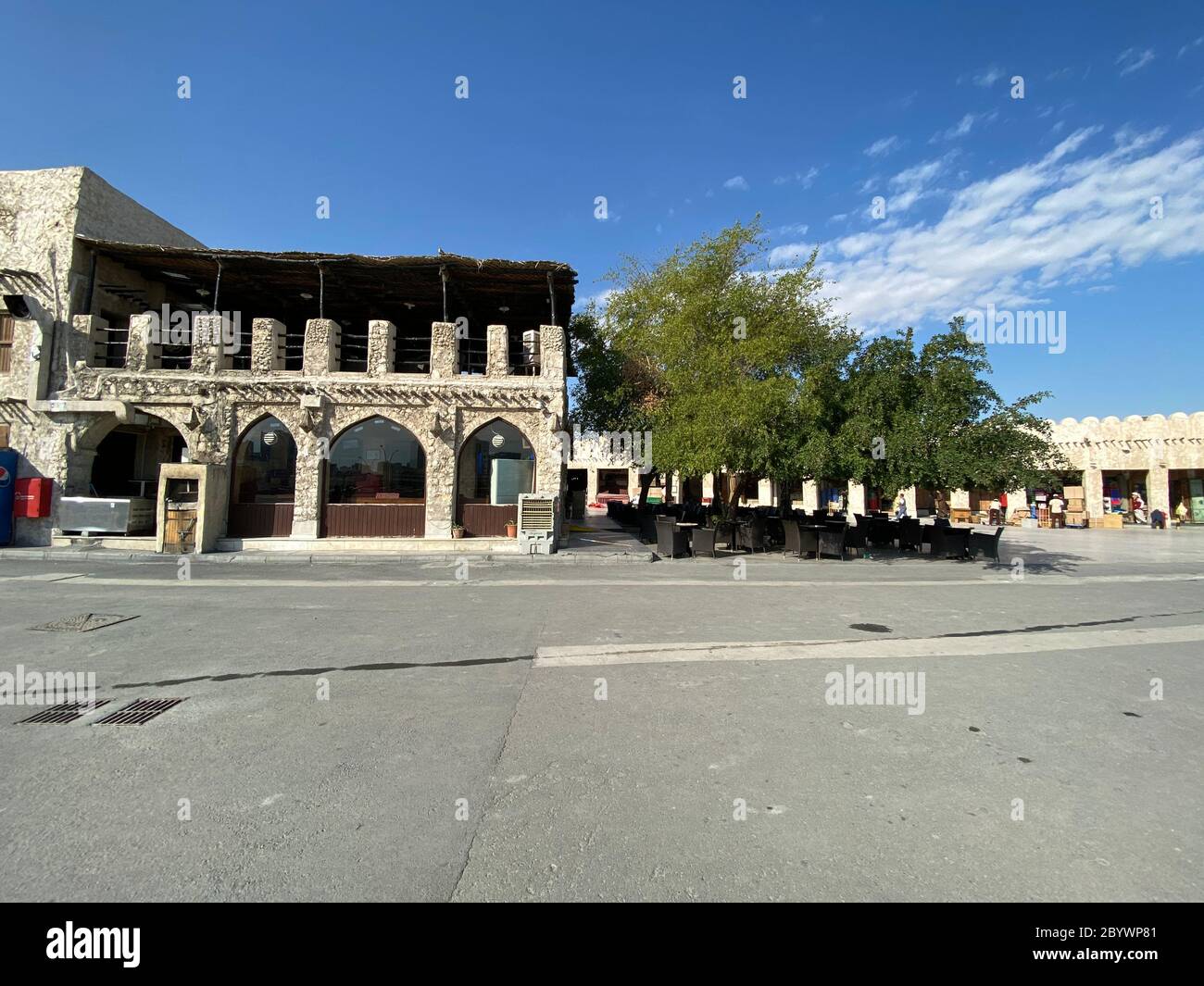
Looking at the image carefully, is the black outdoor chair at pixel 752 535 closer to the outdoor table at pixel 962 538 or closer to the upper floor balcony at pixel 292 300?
the outdoor table at pixel 962 538

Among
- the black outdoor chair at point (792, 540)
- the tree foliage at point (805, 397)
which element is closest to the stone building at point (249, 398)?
the tree foliage at point (805, 397)

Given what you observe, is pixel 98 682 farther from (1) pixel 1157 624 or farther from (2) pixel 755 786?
(1) pixel 1157 624

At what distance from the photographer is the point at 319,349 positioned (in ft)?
56.5

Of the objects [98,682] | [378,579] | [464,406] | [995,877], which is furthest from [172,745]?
[464,406]

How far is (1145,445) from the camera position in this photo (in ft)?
106

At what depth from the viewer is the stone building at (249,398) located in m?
16.5

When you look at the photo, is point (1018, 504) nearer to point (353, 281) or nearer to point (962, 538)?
point (962, 538)

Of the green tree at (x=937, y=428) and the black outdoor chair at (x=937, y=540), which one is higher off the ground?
the green tree at (x=937, y=428)

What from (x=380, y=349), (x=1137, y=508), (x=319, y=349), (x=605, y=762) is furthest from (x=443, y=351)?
(x=1137, y=508)

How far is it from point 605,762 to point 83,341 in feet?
71.5

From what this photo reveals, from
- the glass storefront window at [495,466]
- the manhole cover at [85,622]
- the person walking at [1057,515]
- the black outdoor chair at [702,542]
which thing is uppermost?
the glass storefront window at [495,466]

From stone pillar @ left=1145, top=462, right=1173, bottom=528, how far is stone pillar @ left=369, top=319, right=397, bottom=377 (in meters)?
41.7

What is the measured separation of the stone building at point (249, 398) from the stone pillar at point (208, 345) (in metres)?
0.06

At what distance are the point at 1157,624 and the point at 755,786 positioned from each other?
30.4 ft
